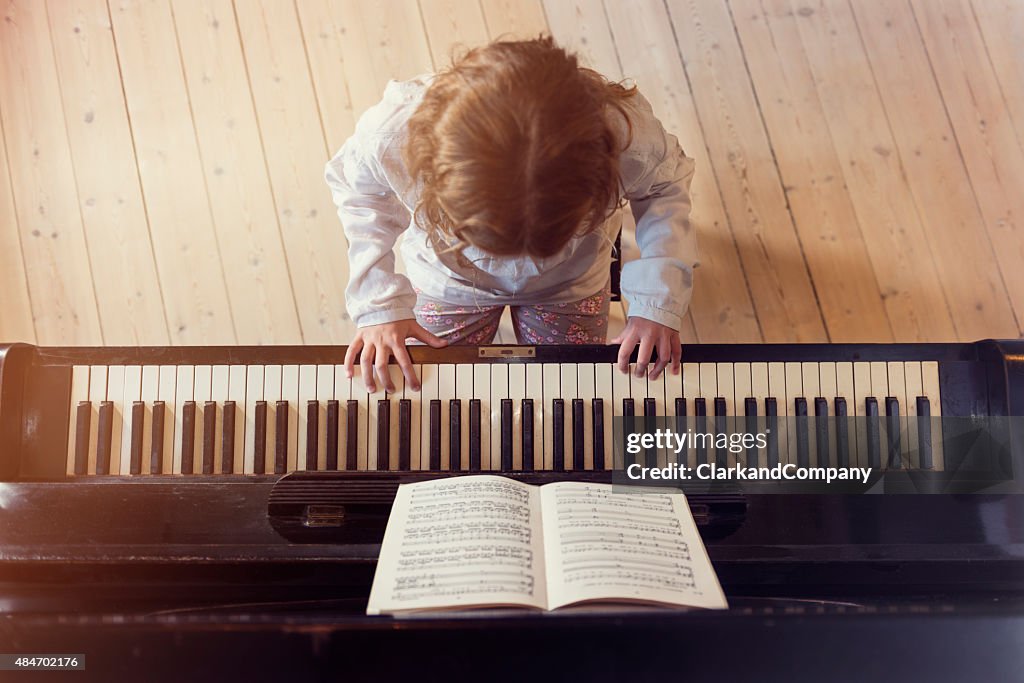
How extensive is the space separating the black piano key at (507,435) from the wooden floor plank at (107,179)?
1035mm

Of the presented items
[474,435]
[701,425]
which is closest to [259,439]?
[474,435]

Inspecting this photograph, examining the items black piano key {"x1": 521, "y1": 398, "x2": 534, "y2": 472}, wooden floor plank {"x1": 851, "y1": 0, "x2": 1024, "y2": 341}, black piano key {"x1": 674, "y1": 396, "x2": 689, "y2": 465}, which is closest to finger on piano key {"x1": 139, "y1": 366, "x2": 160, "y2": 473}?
black piano key {"x1": 521, "y1": 398, "x2": 534, "y2": 472}

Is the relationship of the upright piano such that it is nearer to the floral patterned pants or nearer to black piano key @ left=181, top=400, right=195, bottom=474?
black piano key @ left=181, top=400, right=195, bottom=474

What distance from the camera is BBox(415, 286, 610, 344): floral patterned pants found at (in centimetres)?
128

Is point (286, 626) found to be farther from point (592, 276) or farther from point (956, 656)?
point (592, 276)

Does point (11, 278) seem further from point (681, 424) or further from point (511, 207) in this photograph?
point (681, 424)

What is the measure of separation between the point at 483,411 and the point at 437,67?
1031 millimetres

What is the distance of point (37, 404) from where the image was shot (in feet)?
3.27

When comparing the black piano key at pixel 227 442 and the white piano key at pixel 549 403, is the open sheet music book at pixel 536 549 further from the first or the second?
the black piano key at pixel 227 442

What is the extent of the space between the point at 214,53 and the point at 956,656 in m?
1.87

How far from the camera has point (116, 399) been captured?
1011 mm

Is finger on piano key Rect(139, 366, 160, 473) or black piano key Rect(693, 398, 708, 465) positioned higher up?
finger on piano key Rect(139, 366, 160, 473)

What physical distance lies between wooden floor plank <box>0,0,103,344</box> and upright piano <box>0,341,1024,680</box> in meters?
0.74

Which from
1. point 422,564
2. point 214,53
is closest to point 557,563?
point 422,564
